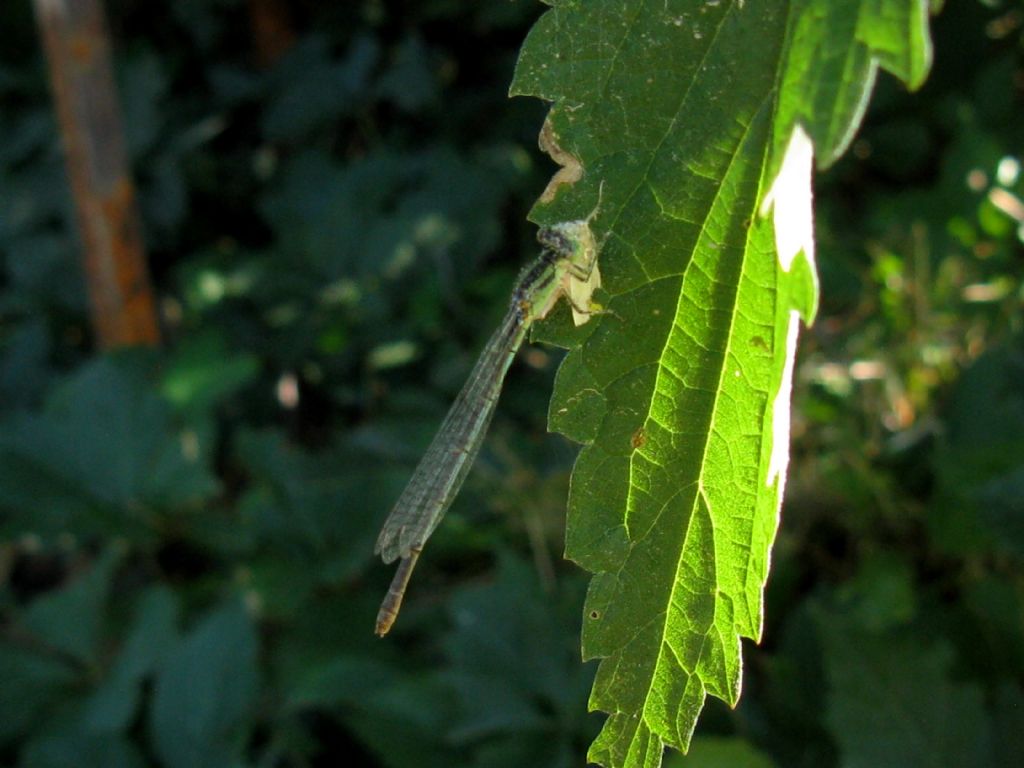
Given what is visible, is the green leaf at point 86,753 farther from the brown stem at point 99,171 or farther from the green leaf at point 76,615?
the brown stem at point 99,171

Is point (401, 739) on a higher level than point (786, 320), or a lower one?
lower

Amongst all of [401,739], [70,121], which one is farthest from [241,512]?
[70,121]

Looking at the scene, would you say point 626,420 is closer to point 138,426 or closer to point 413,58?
point 138,426

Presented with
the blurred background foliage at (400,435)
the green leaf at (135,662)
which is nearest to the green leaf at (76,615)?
the blurred background foliage at (400,435)

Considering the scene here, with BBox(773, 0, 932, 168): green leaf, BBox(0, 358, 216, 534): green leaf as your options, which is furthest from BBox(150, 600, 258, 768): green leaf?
BBox(773, 0, 932, 168): green leaf

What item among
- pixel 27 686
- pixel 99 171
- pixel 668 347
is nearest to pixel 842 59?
pixel 668 347

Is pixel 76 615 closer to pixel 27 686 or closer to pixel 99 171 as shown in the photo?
pixel 27 686

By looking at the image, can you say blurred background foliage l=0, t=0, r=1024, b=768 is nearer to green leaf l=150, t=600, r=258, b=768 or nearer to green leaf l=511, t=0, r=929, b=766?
green leaf l=150, t=600, r=258, b=768
